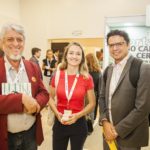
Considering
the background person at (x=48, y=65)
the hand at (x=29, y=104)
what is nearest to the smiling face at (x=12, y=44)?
the hand at (x=29, y=104)

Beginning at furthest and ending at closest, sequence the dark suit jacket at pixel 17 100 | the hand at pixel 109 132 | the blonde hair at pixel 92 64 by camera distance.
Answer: the blonde hair at pixel 92 64
the hand at pixel 109 132
the dark suit jacket at pixel 17 100

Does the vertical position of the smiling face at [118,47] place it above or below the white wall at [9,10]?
below

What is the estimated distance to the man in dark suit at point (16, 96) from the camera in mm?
1801

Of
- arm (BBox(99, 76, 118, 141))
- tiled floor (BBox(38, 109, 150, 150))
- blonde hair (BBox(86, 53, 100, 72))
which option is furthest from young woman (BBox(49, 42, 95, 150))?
blonde hair (BBox(86, 53, 100, 72))

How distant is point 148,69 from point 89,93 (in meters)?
0.80

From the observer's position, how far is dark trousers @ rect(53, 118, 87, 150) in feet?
8.30

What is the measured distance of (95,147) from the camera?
414 cm

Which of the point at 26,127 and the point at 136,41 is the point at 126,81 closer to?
the point at 26,127

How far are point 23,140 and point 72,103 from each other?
72cm

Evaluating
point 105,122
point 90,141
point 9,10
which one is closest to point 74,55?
point 105,122

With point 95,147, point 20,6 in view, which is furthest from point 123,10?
point 95,147

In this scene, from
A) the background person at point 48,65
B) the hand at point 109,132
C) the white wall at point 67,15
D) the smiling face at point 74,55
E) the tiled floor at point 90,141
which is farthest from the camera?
the background person at point 48,65

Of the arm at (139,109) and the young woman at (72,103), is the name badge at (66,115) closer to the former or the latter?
the young woman at (72,103)

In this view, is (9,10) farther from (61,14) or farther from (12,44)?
(12,44)
